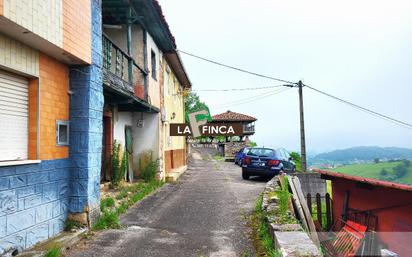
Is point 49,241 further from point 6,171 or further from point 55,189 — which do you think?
point 6,171

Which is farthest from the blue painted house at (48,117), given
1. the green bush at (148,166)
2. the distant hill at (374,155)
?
the distant hill at (374,155)

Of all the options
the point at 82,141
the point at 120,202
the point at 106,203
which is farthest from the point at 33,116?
the point at 120,202

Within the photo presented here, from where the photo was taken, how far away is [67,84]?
6.23 metres

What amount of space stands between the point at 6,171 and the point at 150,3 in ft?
23.0

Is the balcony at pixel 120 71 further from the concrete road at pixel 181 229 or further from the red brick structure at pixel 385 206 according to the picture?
the red brick structure at pixel 385 206

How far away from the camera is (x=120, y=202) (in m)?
8.80

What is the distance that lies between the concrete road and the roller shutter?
1735 millimetres

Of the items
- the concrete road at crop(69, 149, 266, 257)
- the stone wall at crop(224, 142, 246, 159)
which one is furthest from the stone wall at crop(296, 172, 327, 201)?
the stone wall at crop(224, 142, 246, 159)

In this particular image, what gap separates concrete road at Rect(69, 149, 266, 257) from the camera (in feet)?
17.9

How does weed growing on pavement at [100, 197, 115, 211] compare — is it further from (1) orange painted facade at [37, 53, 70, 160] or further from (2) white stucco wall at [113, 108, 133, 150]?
(2) white stucco wall at [113, 108, 133, 150]

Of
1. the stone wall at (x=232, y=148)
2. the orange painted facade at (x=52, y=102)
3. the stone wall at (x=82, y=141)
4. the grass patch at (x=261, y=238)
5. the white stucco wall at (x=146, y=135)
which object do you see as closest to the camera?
the grass patch at (x=261, y=238)

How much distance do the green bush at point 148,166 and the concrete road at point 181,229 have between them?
196 cm

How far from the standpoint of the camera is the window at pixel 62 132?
5.88 meters

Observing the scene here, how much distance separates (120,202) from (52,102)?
151 inches
